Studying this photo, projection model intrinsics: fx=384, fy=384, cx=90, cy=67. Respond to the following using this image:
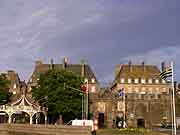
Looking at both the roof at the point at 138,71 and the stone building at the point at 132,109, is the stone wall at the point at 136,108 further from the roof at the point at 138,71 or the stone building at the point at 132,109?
the roof at the point at 138,71

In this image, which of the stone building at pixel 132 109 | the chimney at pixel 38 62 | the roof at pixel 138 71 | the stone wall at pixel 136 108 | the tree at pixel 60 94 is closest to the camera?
the tree at pixel 60 94

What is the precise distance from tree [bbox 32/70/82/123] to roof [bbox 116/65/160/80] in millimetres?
49008

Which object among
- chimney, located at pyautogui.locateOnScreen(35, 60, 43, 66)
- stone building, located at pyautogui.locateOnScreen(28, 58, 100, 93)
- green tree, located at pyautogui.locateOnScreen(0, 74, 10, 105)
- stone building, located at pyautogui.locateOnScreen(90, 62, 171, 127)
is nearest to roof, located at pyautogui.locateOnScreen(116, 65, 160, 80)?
stone building, located at pyautogui.locateOnScreen(28, 58, 100, 93)

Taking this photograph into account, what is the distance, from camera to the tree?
103125 mm

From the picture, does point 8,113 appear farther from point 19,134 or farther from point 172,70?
point 172,70

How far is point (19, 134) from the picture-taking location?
7806 centimetres

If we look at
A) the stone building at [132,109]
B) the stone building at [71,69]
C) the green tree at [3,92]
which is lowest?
the stone building at [132,109]

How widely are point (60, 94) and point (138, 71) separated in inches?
Answer: 2323

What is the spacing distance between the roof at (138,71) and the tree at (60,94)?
49008 millimetres

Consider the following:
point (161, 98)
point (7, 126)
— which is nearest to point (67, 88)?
point (7, 126)

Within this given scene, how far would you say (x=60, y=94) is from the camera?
10406 cm

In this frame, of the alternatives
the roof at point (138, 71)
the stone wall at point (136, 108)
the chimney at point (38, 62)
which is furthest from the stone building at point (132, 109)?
the chimney at point (38, 62)

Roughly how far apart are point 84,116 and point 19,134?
29.2 metres

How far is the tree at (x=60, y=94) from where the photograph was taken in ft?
338
